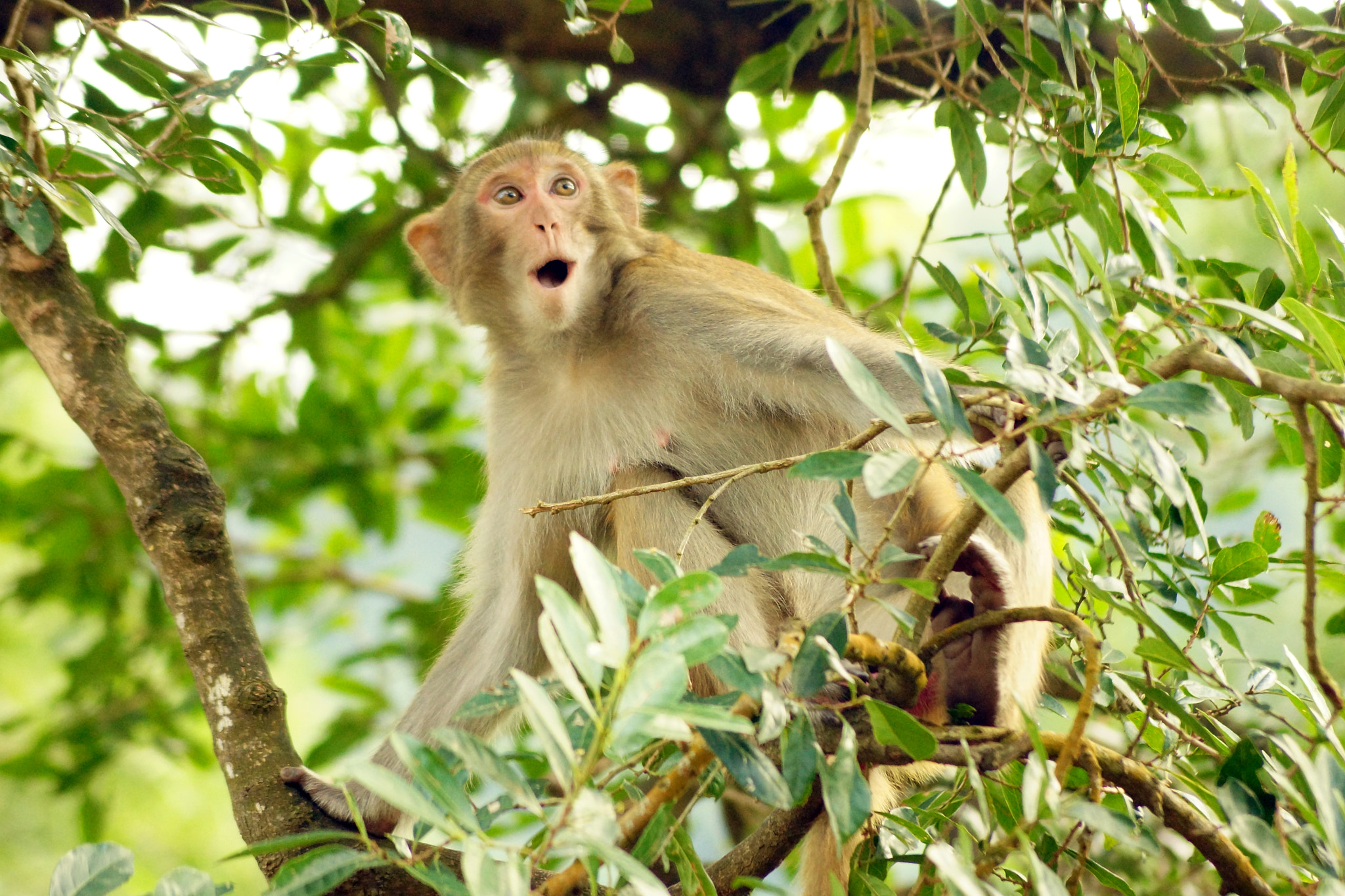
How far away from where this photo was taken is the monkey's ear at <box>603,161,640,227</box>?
3752mm

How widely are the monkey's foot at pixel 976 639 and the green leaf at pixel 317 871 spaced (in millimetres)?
1457

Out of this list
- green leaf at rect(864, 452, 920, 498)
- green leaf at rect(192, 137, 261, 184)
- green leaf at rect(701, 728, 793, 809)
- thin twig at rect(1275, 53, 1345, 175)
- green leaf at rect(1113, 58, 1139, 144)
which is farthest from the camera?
green leaf at rect(192, 137, 261, 184)

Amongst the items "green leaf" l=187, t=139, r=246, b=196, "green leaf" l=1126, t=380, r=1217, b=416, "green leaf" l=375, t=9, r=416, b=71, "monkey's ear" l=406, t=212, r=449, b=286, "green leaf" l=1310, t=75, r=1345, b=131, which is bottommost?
"green leaf" l=1126, t=380, r=1217, b=416

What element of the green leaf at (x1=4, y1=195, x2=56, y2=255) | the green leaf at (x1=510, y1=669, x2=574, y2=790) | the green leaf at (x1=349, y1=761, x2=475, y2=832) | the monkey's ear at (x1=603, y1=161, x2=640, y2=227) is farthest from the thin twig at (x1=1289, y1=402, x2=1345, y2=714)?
the monkey's ear at (x1=603, y1=161, x2=640, y2=227)

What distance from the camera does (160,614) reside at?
4.88m

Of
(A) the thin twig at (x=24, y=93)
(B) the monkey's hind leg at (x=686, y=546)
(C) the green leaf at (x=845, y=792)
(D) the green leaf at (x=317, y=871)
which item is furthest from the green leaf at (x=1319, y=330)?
(A) the thin twig at (x=24, y=93)

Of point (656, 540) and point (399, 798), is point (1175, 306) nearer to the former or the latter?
point (399, 798)

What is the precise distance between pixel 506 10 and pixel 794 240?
200 cm

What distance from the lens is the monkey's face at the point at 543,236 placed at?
3.30 metres

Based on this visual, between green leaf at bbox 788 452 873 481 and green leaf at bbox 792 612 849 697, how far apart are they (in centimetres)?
24

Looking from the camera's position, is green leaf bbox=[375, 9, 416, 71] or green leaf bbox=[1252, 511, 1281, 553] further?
green leaf bbox=[375, 9, 416, 71]

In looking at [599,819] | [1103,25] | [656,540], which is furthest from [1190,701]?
[1103,25]

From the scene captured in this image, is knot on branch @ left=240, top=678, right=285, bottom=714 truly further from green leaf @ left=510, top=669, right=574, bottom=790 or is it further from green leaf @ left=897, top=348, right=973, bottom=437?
green leaf @ left=897, top=348, right=973, bottom=437

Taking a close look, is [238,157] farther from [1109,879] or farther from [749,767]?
[1109,879]
